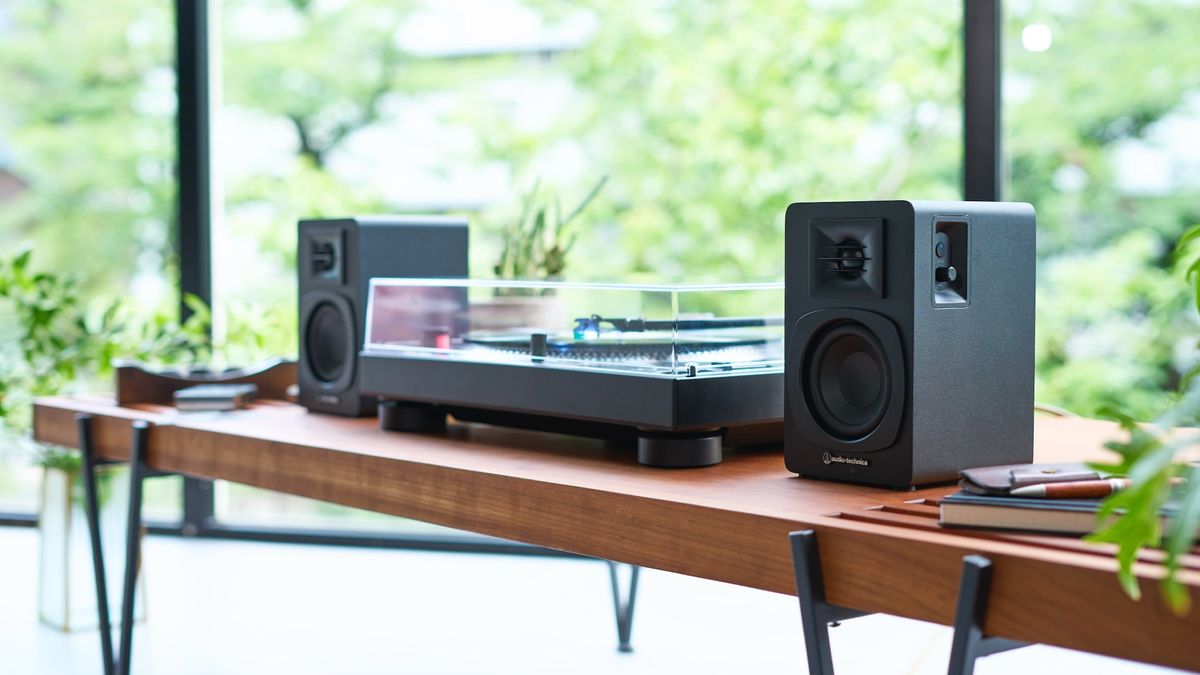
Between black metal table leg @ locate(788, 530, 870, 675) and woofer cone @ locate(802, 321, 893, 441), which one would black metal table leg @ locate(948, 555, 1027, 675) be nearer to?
black metal table leg @ locate(788, 530, 870, 675)

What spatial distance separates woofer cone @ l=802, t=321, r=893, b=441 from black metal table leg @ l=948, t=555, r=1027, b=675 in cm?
37

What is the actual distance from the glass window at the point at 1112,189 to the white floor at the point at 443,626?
0.88m

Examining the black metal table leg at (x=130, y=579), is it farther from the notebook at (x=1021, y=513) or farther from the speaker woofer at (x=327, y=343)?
the notebook at (x=1021, y=513)

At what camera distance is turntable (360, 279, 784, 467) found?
179cm

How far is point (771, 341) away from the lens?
6.42 feet

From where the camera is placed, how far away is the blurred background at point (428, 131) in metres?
4.10

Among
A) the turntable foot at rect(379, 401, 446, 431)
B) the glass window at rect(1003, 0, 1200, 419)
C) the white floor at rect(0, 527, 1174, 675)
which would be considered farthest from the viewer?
the glass window at rect(1003, 0, 1200, 419)

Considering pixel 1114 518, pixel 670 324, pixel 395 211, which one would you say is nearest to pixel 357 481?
pixel 670 324

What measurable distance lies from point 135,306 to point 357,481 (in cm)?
269

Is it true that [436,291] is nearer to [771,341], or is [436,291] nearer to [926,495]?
[771,341]

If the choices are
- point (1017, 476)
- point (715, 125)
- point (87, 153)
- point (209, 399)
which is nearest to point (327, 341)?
point (209, 399)

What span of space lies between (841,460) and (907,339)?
0.63ft

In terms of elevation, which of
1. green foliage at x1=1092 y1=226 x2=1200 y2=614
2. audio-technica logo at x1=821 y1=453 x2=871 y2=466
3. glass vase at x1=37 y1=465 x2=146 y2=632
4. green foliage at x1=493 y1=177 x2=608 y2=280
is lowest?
glass vase at x1=37 y1=465 x2=146 y2=632

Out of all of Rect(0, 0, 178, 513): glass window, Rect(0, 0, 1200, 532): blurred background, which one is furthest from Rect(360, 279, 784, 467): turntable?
Rect(0, 0, 178, 513): glass window
